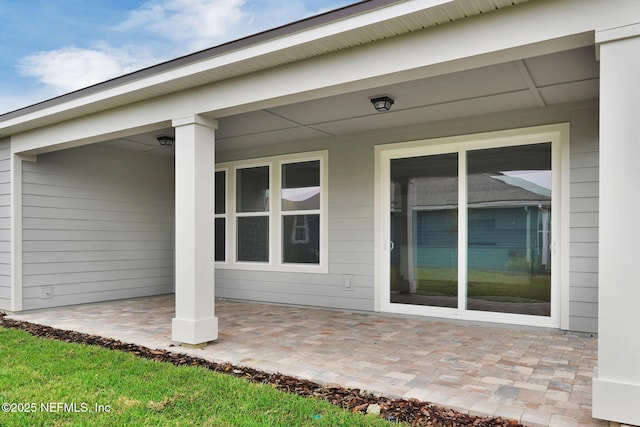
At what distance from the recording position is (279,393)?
9.55ft

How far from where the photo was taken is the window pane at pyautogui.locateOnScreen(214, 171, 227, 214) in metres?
7.40

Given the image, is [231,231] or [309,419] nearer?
[309,419]

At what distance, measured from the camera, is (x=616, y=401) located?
234cm

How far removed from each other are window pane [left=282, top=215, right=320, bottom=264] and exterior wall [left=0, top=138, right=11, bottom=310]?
3.81 metres

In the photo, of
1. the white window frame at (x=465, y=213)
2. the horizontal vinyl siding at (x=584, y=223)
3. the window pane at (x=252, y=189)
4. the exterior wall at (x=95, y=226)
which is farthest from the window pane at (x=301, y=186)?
the horizontal vinyl siding at (x=584, y=223)

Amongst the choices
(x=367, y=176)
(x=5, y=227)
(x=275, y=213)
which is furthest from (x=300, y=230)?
(x=5, y=227)

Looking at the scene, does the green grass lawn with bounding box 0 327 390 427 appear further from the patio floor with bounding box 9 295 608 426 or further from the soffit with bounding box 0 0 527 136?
the soffit with bounding box 0 0 527 136

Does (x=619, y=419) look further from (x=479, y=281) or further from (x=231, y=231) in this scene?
(x=231, y=231)

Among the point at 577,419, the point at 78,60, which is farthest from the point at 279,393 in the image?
the point at 78,60

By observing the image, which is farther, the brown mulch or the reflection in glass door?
the reflection in glass door

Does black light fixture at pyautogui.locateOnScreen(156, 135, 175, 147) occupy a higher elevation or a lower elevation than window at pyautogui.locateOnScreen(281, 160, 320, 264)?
higher

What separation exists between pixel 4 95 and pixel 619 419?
24.7m

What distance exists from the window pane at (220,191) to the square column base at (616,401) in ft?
19.8

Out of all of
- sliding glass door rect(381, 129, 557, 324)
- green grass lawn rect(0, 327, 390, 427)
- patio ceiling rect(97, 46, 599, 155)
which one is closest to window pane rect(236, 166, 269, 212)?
patio ceiling rect(97, 46, 599, 155)
